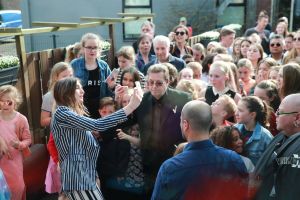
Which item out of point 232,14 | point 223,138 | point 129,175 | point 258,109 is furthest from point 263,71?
point 232,14

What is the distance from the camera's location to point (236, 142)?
10.9 ft

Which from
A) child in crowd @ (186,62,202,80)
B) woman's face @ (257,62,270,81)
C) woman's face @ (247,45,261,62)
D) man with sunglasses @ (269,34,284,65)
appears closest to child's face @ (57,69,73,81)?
child in crowd @ (186,62,202,80)

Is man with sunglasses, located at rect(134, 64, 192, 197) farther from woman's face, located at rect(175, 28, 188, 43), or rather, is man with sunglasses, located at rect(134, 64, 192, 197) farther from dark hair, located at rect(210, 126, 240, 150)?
woman's face, located at rect(175, 28, 188, 43)

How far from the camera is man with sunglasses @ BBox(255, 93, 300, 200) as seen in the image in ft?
8.75

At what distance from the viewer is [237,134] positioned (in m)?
3.37

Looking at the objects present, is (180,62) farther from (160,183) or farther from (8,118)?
(160,183)

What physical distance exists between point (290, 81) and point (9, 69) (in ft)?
10.4

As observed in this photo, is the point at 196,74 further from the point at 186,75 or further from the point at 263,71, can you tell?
the point at 263,71

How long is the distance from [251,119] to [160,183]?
1.40 meters

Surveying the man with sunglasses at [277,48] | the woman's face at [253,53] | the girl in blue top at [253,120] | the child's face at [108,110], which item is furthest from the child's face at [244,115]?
the man with sunglasses at [277,48]

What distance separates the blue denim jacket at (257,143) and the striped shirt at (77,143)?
1.05 metres

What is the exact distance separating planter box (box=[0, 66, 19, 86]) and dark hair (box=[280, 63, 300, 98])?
306cm

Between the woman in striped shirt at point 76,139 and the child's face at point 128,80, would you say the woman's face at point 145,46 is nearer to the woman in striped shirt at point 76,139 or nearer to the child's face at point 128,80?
the child's face at point 128,80

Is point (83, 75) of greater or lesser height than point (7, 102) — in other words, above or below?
above
